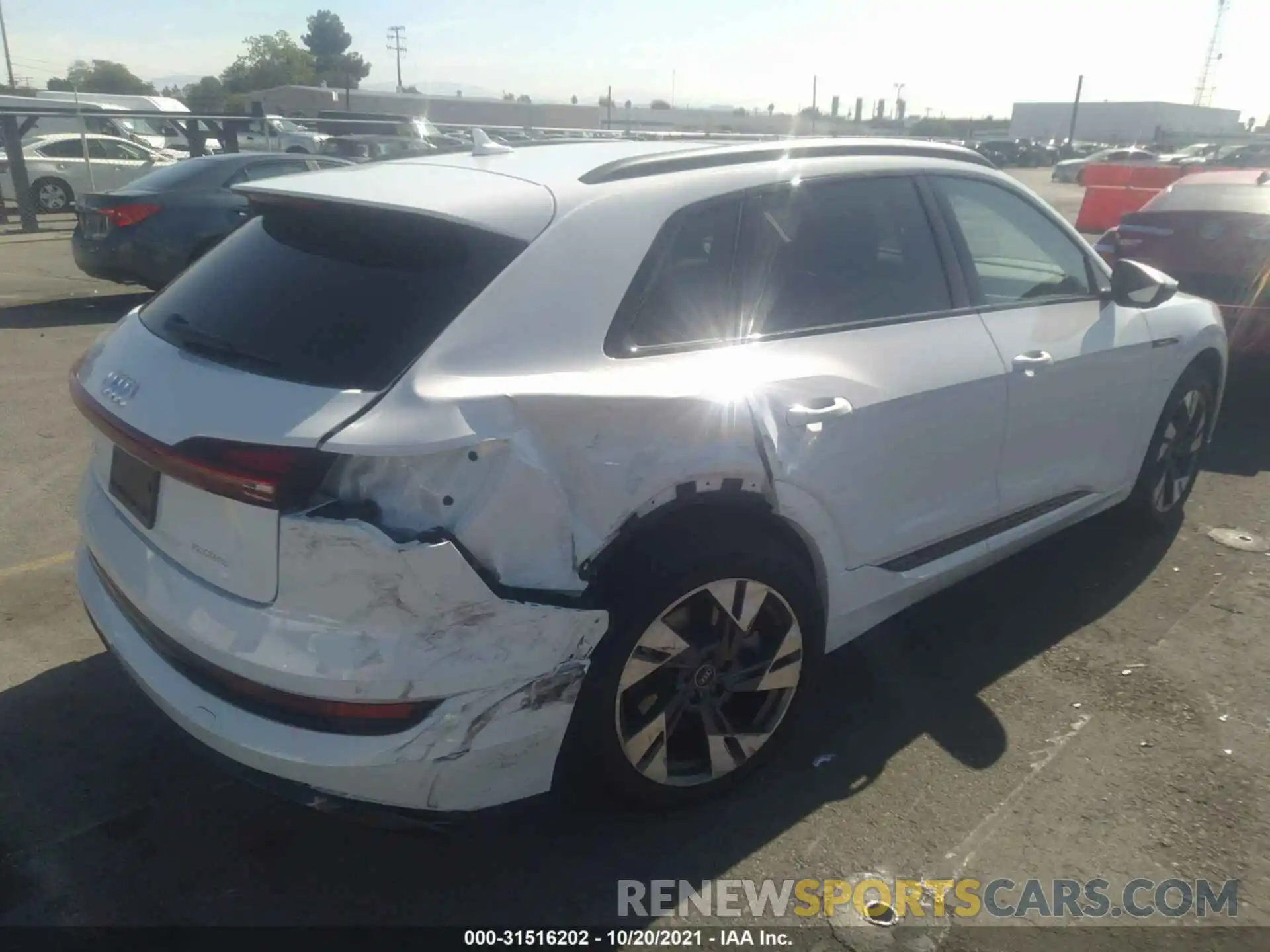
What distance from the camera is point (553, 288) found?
2551 mm

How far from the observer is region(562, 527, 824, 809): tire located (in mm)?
2564

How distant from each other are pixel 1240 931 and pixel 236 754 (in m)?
2.52

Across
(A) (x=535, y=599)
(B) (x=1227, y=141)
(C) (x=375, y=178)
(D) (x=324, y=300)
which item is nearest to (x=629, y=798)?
(A) (x=535, y=599)

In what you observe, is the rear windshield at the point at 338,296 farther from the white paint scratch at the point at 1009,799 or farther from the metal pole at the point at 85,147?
the metal pole at the point at 85,147

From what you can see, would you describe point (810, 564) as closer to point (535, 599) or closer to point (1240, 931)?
point (535, 599)

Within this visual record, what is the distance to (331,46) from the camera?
102 meters

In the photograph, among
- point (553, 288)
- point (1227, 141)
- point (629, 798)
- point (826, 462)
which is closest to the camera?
point (553, 288)

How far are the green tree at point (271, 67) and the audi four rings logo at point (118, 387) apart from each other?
87387 millimetres

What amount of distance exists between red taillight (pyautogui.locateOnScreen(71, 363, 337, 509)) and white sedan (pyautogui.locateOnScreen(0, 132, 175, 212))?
1954cm

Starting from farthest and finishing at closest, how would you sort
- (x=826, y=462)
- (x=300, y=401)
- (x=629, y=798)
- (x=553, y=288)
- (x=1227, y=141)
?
(x=1227, y=141) < (x=826, y=462) < (x=629, y=798) < (x=553, y=288) < (x=300, y=401)

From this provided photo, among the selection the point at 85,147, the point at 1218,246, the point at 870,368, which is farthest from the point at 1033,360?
the point at 85,147

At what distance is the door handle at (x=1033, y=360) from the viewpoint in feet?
11.9

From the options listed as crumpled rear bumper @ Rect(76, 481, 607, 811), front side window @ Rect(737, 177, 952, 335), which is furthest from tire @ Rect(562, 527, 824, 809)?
front side window @ Rect(737, 177, 952, 335)

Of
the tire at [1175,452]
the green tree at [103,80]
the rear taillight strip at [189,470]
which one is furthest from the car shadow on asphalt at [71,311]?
the green tree at [103,80]
